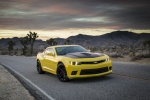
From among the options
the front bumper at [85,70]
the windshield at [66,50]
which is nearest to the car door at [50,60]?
the windshield at [66,50]

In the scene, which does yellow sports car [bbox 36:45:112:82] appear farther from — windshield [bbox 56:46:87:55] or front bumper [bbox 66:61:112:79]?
windshield [bbox 56:46:87:55]

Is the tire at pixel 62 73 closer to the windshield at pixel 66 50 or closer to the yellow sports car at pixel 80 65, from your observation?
the yellow sports car at pixel 80 65

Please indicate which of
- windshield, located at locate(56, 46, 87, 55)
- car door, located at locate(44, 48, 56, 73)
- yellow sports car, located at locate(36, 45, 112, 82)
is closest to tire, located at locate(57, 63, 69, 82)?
yellow sports car, located at locate(36, 45, 112, 82)

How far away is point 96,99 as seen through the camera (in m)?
6.48

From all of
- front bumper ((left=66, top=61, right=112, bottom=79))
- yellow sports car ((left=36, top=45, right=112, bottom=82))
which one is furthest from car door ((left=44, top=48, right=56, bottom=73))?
front bumper ((left=66, top=61, right=112, bottom=79))

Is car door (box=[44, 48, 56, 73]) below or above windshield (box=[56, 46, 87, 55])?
below

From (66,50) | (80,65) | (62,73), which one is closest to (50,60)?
(66,50)

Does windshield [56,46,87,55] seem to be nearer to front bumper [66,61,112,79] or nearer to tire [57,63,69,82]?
tire [57,63,69,82]

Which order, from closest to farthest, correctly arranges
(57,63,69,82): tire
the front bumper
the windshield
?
the front bumper
(57,63,69,82): tire
the windshield

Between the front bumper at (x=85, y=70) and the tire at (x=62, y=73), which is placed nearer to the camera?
the front bumper at (x=85, y=70)

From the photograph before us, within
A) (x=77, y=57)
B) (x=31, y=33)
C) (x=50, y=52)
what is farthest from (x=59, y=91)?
(x=31, y=33)

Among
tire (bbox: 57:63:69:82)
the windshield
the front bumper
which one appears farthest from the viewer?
the windshield

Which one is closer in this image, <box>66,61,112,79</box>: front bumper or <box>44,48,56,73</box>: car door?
<box>66,61,112,79</box>: front bumper

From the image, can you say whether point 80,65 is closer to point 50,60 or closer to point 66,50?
point 66,50
